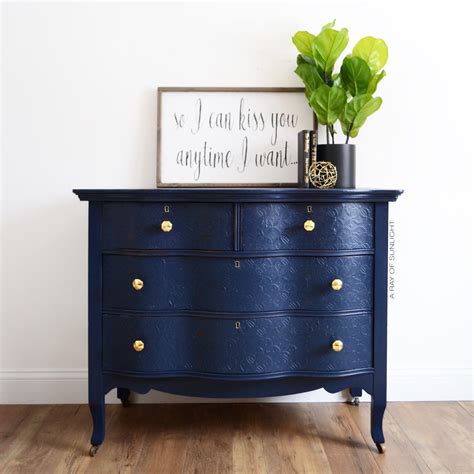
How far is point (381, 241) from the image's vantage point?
2.15 meters

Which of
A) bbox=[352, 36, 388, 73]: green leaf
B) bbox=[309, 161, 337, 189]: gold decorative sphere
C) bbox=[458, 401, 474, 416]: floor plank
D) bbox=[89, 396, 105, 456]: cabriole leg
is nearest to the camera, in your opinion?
bbox=[89, 396, 105, 456]: cabriole leg

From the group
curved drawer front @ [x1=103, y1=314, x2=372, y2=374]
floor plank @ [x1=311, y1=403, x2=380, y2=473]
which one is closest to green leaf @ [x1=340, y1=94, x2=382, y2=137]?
curved drawer front @ [x1=103, y1=314, x2=372, y2=374]

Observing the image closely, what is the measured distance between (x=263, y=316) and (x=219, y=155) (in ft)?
2.77

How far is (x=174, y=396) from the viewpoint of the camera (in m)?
2.70

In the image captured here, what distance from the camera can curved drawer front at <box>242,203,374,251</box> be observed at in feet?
6.86

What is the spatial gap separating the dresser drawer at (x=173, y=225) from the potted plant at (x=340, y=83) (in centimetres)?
58

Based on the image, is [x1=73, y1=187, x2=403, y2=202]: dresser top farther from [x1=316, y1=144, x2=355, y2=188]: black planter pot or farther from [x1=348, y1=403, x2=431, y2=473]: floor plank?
[x1=348, y1=403, x2=431, y2=473]: floor plank

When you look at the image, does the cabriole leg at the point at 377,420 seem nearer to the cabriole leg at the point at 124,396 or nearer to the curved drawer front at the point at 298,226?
the curved drawer front at the point at 298,226

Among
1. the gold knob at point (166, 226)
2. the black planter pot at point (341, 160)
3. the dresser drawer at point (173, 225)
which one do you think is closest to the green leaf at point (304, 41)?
the black planter pot at point (341, 160)

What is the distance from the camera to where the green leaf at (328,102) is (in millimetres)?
2396

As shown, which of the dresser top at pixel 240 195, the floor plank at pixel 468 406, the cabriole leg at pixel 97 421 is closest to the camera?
the dresser top at pixel 240 195

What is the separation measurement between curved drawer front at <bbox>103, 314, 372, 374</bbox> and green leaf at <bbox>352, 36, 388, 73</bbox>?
1.06 m

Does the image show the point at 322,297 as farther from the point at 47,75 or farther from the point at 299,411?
the point at 47,75

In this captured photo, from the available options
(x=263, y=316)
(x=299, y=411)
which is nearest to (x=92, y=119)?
(x=263, y=316)
